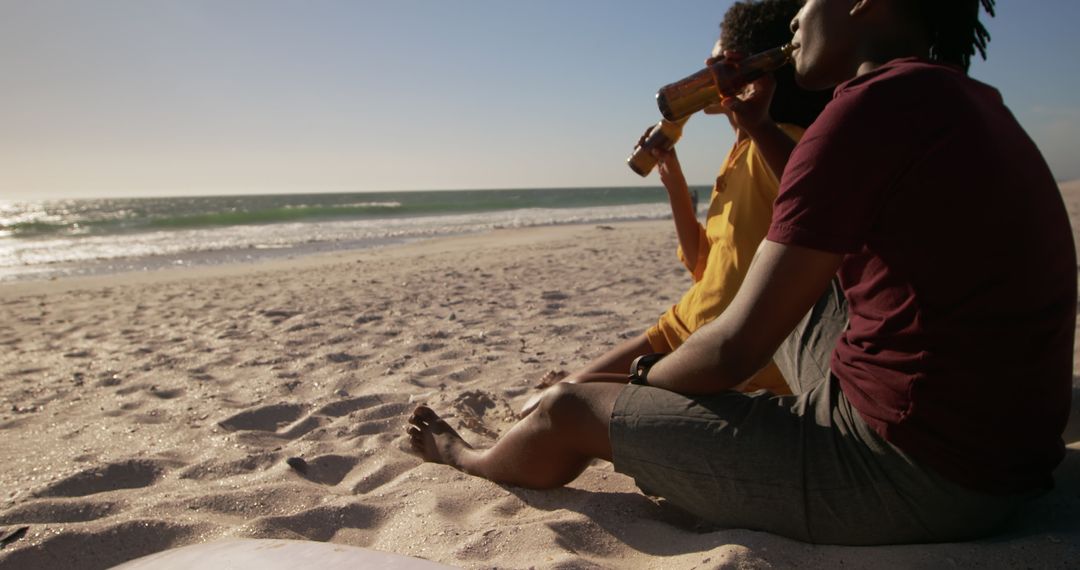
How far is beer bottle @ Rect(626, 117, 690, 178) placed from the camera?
2.64 meters

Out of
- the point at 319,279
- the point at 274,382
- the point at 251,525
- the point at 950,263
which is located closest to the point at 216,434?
the point at 274,382

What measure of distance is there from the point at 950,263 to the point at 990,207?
0.38 feet

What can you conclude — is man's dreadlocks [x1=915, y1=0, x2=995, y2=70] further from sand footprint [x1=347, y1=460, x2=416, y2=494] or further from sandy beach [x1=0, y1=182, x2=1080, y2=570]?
sand footprint [x1=347, y1=460, x2=416, y2=494]

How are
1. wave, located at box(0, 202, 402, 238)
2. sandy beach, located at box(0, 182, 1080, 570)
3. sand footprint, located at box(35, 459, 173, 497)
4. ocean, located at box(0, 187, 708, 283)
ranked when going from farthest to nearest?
wave, located at box(0, 202, 402, 238)
ocean, located at box(0, 187, 708, 283)
sand footprint, located at box(35, 459, 173, 497)
sandy beach, located at box(0, 182, 1080, 570)

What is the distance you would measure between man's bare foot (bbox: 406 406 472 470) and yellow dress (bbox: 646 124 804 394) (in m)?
0.83

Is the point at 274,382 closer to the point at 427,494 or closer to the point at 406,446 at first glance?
the point at 406,446

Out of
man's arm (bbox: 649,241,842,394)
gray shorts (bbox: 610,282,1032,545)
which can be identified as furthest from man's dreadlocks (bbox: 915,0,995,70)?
gray shorts (bbox: 610,282,1032,545)

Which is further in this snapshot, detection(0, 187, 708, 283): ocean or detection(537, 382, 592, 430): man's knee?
detection(0, 187, 708, 283): ocean

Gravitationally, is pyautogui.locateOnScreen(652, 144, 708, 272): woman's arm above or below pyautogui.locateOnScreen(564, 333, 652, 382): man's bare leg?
above

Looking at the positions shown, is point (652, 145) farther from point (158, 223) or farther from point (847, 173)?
point (158, 223)

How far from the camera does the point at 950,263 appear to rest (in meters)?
1.31

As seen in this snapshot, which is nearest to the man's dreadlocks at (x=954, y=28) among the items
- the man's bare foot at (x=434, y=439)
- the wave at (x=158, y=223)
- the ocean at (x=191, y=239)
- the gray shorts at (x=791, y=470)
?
the gray shorts at (x=791, y=470)

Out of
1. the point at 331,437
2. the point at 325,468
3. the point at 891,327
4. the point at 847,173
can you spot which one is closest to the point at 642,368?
the point at 891,327

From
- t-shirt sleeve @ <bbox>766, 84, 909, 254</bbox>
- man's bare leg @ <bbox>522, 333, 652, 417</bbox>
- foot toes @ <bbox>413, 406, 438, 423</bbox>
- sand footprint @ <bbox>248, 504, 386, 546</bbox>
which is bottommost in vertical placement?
sand footprint @ <bbox>248, 504, 386, 546</bbox>
